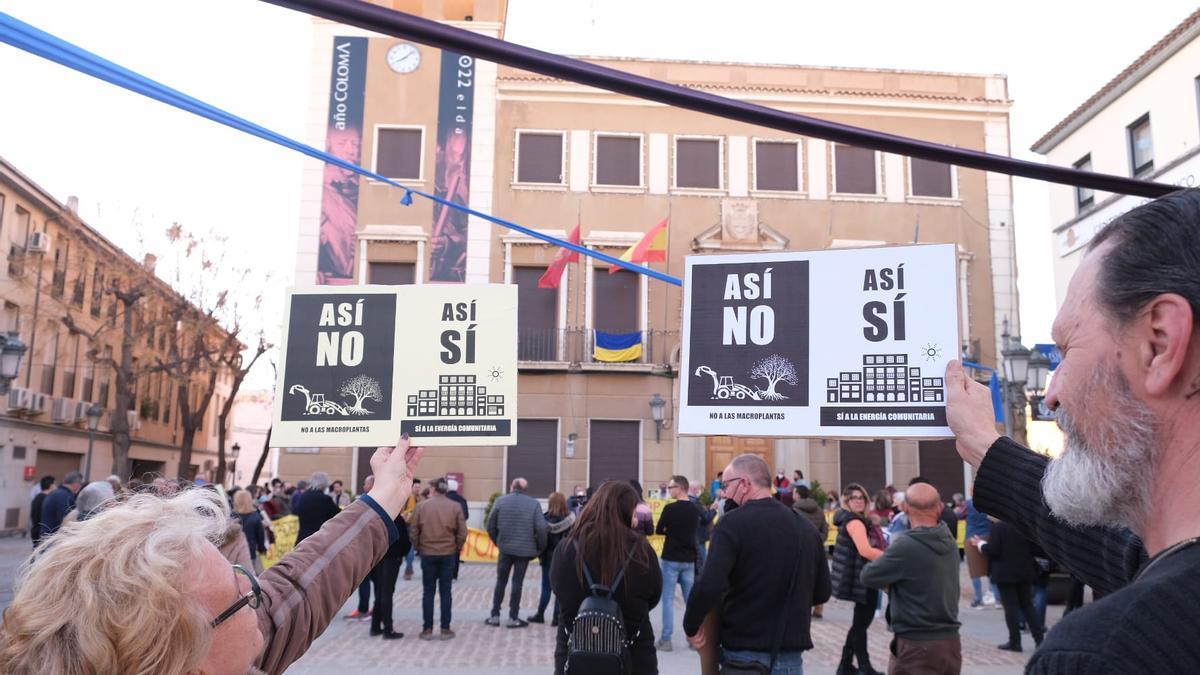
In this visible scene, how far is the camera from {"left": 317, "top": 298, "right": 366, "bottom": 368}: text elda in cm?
394

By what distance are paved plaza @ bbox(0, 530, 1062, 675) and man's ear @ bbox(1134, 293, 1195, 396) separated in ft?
30.1

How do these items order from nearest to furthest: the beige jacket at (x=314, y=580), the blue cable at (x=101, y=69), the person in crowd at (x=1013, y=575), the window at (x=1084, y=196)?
the beige jacket at (x=314, y=580)
the blue cable at (x=101, y=69)
the person in crowd at (x=1013, y=575)
the window at (x=1084, y=196)

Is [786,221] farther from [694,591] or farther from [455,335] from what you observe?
[455,335]

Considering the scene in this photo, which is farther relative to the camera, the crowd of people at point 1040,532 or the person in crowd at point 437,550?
the person in crowd at point 437,550

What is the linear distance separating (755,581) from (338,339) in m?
3.14

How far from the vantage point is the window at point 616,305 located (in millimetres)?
27547

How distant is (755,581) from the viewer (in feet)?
18.9

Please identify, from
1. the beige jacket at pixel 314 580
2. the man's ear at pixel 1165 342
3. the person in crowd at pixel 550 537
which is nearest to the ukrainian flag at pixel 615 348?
the person in crowd at pixel 550 537

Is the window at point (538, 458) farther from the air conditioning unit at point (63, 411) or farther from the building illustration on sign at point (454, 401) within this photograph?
the building illustration on sign at point (454, 401)

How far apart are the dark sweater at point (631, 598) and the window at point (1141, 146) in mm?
23089

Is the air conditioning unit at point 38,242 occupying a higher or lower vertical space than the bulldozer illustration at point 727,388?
higher

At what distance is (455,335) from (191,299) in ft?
100

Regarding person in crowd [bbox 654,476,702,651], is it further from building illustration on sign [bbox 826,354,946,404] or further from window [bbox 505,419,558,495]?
window [bbox 505,419,558,495]

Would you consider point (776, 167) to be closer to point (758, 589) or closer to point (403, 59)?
point (403, 59)
